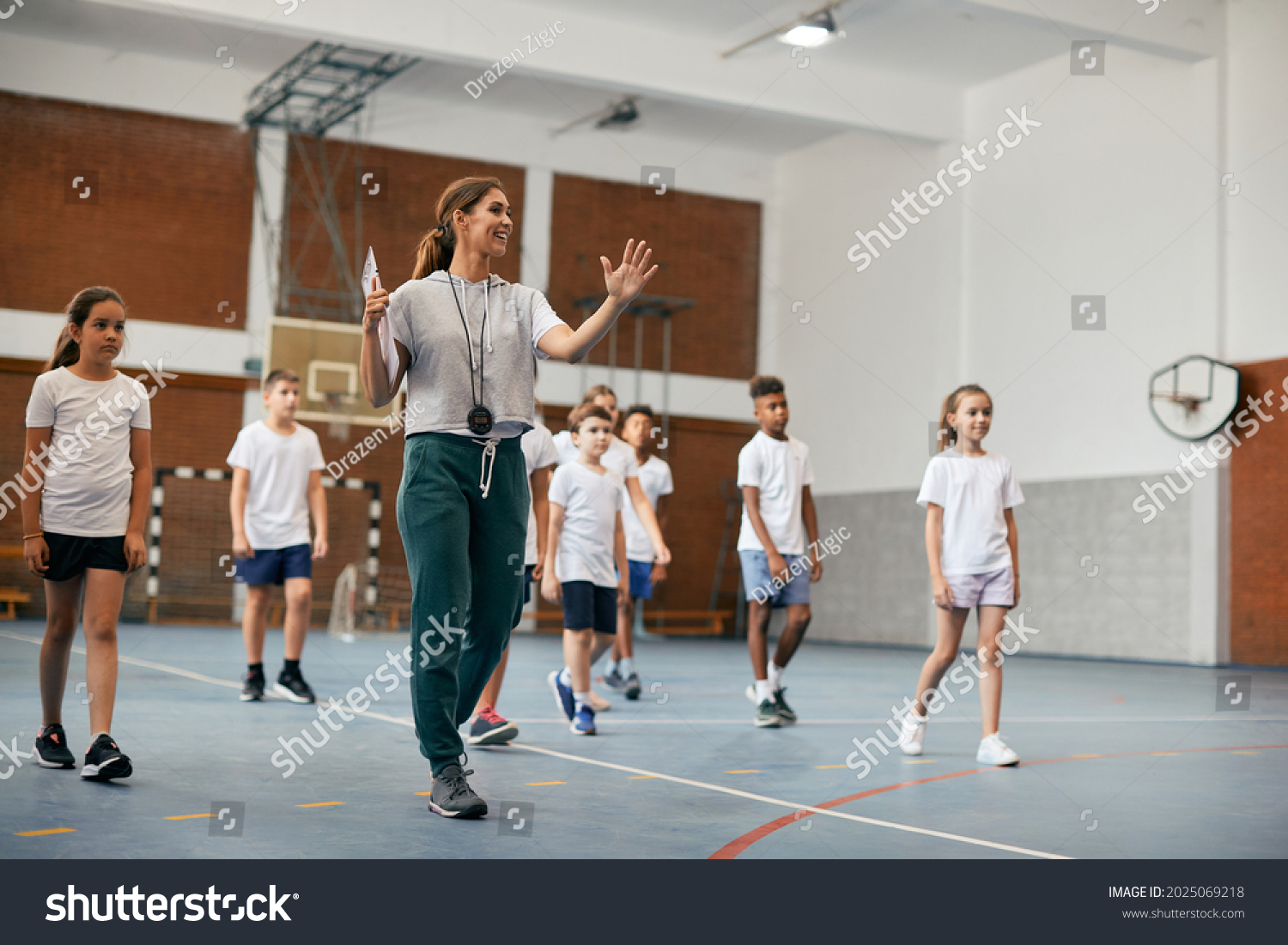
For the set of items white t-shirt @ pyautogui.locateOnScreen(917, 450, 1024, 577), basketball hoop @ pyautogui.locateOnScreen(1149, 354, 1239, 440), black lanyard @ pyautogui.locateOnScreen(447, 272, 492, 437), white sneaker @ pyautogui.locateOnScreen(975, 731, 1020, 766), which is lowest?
white sneaker @ pyautogui.locateOnScreen(975, 731, 1020, 766)

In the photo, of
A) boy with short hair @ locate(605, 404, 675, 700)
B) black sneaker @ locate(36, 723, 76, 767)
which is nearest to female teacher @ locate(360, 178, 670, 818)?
black sneaker @ locate(36, 723, 76, 767)

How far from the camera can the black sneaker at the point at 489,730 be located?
5199 millimetres

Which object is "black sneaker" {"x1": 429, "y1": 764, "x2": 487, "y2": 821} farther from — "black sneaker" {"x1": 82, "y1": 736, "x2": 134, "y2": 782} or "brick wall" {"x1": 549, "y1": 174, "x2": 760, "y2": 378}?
"brick wall" {"x1": 549, "y1": 174, "x2": 760, "y2": 378}

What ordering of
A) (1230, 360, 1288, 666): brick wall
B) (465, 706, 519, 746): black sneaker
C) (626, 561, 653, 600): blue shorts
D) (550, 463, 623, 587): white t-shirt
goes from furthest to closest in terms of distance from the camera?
1. (1230, 360, 1288, 666): brick wall
2. (626, 561, 653, 600): blue shorts
3. (550, 463, 623, 587): white t-shirt
4. (465, 706, 519, 746): black sneaker

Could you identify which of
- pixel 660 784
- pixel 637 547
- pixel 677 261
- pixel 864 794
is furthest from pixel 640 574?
pixel 677 261

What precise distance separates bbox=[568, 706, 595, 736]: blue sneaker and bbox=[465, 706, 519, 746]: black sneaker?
53cm

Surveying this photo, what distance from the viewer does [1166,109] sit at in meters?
13.2

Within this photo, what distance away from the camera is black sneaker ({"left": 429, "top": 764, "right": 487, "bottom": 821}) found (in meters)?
3.54
